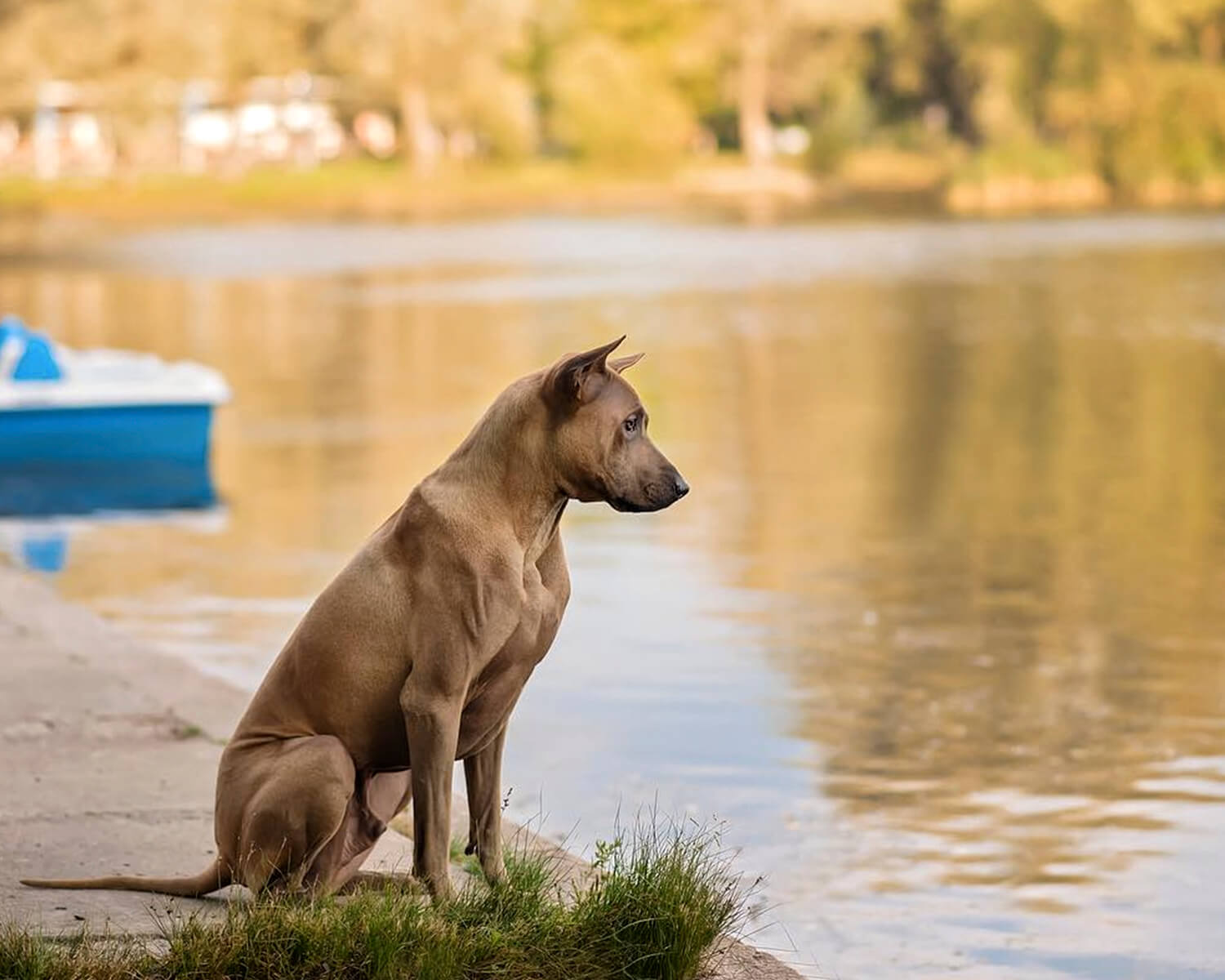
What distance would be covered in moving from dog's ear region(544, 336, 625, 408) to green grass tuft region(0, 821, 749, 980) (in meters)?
1.08

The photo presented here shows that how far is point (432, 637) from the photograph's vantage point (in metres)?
5.41

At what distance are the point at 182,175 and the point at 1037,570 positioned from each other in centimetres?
7035

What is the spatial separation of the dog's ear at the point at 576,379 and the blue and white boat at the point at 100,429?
34.1ft

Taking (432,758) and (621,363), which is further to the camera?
(621,363)

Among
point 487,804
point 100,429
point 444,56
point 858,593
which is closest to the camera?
point 487,804

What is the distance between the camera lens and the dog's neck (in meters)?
5.50

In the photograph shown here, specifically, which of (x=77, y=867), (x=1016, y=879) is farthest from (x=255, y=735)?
(x=1016, y=879)

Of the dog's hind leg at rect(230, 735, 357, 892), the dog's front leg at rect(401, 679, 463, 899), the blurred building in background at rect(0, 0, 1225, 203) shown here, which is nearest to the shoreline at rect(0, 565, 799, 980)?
the dog's hind leg at rect(230, 735, 357, 892)

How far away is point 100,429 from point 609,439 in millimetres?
11036

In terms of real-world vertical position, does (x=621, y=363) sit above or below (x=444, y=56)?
below

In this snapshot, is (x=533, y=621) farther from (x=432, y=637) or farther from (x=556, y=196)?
(x=556, y=196)

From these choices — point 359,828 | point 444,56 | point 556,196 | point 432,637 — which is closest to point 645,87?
point 444,56

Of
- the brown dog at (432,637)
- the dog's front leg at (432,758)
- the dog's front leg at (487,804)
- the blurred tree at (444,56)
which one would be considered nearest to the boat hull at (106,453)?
the dog's front leg at (487,804)

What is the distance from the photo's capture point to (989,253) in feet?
153
